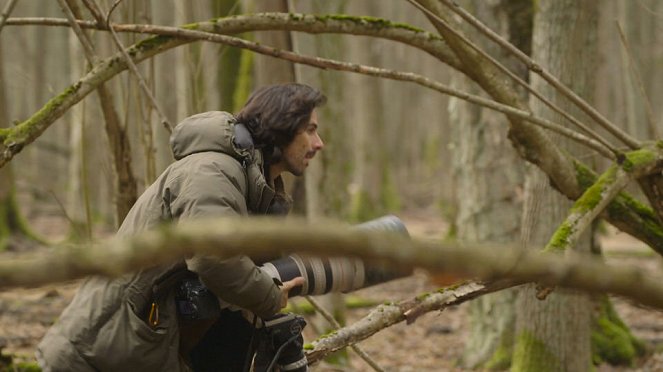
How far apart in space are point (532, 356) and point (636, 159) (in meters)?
2.03

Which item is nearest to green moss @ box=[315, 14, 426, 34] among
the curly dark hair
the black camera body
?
the curly dark hair

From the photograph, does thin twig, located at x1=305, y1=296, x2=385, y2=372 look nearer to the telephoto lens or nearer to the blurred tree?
the telephoto lens

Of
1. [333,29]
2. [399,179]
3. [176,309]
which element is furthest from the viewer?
[399,179]

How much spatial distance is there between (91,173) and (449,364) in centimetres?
1567

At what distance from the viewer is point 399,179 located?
28.5 m

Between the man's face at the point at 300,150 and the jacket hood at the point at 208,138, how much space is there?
0.30m

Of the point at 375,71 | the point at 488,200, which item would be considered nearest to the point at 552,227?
the point at 488,200

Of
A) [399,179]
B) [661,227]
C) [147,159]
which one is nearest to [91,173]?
[399,179]

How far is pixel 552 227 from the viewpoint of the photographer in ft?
17.9

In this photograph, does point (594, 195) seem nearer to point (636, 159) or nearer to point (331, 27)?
point (636, 159)

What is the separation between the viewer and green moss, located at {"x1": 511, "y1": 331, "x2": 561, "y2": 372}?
5340mm

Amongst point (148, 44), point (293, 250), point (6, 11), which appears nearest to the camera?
point (293, 250)

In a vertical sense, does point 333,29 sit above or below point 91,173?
above

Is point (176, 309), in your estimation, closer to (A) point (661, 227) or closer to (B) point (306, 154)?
(B) point (306, 154)
